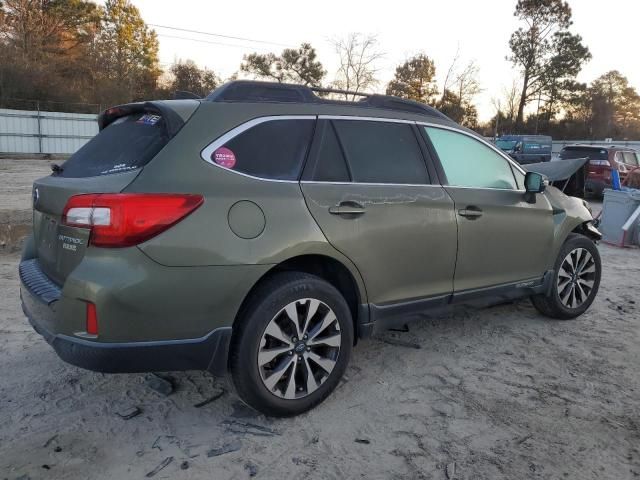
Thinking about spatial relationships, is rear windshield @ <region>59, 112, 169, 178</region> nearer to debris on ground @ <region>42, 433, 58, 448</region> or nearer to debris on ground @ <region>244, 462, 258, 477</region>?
debris on ground @ <region>42, 433, 58, 448</region>

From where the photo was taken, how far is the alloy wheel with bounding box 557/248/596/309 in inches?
179

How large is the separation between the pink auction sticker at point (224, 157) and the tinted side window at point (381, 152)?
775 millimetres

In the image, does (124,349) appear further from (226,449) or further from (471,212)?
(471,212)

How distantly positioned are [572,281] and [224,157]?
3.43 meters

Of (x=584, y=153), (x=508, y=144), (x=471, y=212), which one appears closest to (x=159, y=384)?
(x=471, y=212)

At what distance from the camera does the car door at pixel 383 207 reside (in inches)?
118

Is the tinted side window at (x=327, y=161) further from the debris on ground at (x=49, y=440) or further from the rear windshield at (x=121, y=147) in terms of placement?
the debris on ground at (x=49, y=440)

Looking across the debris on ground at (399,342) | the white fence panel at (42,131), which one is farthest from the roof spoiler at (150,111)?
the white fence panel at (42,131)

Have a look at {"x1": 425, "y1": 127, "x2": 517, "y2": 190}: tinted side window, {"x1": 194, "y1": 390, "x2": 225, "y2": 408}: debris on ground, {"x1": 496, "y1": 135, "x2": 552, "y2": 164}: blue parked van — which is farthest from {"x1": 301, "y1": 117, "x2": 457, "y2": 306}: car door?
{"x1": 496, "y1": 135, "x2": 552, "y2": 164}: blue parked van

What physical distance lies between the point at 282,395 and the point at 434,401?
37.4 inches

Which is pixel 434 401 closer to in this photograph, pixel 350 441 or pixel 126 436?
pixel 350 441

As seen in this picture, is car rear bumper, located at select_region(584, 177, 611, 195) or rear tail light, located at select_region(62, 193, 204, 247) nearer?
rear tail light, located at select_region(62, 193, 204, 247)

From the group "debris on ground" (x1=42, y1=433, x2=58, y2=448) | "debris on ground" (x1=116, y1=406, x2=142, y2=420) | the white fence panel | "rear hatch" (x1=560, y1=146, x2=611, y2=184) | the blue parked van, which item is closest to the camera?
"debris on ground" (x1=42, y1=433, x2=58, y2=448)

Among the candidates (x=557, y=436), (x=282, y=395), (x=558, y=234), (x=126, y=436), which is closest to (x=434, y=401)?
(x=557, y=436)
